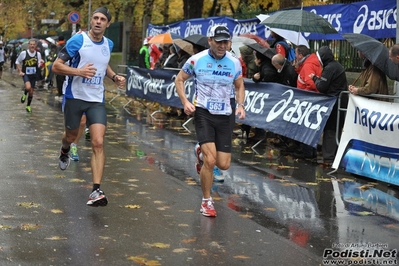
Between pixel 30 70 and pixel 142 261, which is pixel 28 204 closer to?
pixel 142 261

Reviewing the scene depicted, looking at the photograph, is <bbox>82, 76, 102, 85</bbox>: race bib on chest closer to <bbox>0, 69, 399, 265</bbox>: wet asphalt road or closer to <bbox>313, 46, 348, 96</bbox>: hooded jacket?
<bbox>0, 69, 399, 265</bbox>: wet asphalt road

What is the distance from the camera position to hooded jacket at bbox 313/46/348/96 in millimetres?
12930

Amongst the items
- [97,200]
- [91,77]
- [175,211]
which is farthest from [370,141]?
[97,200]

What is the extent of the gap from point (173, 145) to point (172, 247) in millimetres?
7867

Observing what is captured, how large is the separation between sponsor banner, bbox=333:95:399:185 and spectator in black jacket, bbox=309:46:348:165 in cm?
79

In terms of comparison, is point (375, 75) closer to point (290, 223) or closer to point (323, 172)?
point (323, 172)

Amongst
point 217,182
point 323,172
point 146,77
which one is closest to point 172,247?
point 217,182

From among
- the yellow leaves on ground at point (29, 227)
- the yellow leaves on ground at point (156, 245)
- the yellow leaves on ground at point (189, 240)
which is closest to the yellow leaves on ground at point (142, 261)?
the yellow leaves on ground at point (156, 245)

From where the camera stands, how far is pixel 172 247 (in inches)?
279

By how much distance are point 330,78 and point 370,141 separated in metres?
1.76

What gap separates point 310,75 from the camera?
1334 cm

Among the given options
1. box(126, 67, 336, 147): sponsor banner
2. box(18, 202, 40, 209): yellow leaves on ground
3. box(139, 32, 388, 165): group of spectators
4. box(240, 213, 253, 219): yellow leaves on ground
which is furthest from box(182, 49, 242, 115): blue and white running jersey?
box(126, 67, 336, 147): sponsor banner

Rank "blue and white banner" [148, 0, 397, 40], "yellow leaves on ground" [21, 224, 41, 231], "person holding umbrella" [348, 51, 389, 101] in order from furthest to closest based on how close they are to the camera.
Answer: "blue and white banner" [148, 0, 397, 40] < "person holding umbrella" [348, 51, 389, 101] < "yellow leaves on ground" [21, 224, 41, 231]

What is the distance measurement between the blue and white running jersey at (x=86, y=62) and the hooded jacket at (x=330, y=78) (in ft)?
15.1
